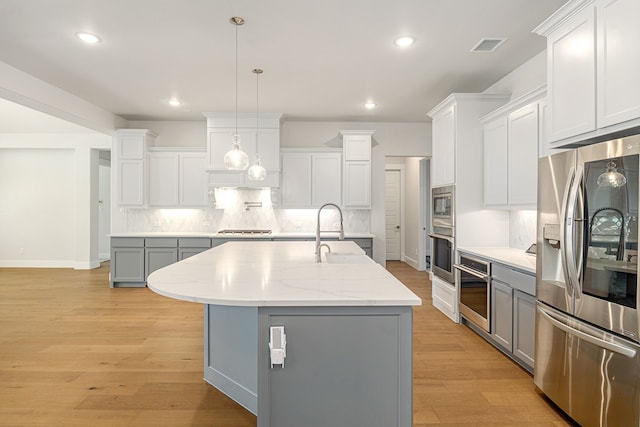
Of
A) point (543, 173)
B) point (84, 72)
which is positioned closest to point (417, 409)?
point (543, 173)

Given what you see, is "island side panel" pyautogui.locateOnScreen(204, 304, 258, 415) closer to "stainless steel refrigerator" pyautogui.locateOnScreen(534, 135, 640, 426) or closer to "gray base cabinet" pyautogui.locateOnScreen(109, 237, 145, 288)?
"stainless steel refrigerator" pyautogui.locateOnScreen(534, 135, 640, 426)

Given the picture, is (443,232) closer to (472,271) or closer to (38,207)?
(472,271)

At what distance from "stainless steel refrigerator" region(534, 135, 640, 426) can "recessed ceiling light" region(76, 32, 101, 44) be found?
3.79 meters

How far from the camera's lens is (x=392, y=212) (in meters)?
8.84

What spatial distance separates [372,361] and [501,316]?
198 cm

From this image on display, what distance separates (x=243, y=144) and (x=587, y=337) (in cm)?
504

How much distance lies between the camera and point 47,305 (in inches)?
190

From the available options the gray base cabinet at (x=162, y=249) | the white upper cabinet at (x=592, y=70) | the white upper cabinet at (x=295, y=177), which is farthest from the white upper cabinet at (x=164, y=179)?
the white upper cabinet at (x=592, y=70)

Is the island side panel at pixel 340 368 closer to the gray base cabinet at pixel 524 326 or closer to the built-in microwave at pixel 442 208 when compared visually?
the gray base cabinet at pixel 524 326

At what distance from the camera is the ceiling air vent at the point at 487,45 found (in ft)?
11.0

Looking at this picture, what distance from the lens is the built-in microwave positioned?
414 centimetres

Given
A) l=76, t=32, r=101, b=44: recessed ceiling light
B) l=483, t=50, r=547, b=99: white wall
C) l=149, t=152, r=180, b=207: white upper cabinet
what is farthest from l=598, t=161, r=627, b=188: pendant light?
l=149, t=152, r=180, b=207: white upper cabinet

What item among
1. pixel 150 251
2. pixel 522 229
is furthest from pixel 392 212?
pixel 150 251

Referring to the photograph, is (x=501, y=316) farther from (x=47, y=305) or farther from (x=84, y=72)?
(x=47, y=305)
